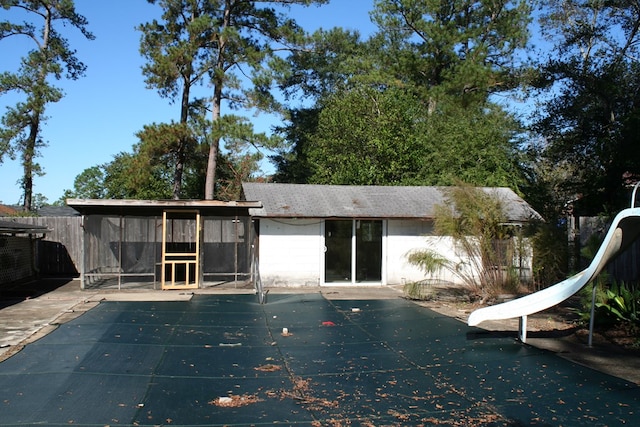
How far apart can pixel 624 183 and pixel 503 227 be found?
675 centimetres

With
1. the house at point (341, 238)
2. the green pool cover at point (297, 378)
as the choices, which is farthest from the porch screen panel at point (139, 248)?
the green pool cover at point (297, 378)

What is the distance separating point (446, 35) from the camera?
26938mm

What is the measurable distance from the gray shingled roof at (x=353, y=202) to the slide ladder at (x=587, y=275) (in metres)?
6.85

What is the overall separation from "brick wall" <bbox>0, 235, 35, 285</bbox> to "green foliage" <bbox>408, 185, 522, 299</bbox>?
10542 mm

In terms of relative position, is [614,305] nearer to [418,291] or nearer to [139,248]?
[418,291]

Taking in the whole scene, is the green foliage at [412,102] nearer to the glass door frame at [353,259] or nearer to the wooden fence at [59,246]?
the glass door frame at [353,259]

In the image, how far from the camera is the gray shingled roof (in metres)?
Result: 15.5

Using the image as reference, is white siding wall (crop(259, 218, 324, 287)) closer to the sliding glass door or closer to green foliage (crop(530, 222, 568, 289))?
the sliding glass door

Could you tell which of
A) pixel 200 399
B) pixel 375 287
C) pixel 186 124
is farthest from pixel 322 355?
pixel 186 124

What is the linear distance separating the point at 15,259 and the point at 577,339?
560 inches

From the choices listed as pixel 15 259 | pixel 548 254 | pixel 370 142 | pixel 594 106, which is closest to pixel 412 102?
pixel 370 142

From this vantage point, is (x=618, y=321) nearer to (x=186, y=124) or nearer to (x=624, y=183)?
(x=624, y=183)

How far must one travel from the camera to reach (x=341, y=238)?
15938 mm

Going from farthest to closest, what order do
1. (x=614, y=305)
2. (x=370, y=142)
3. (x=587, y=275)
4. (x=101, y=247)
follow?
(x=370, y=142), (x=101, y=247), (x=614, y=305), (x=587, y=275)
